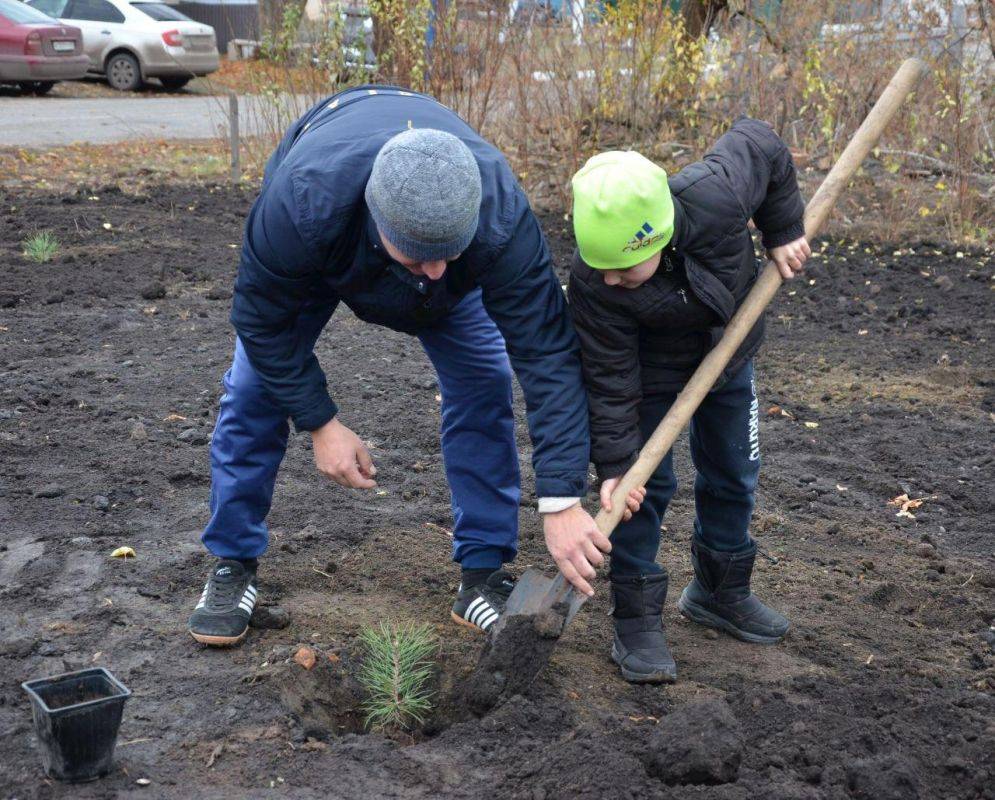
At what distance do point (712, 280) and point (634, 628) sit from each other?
106cm

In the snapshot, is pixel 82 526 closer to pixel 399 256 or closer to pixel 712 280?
pixel 399 256

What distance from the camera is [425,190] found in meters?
2.42

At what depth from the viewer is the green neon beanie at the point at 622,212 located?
2.61 m

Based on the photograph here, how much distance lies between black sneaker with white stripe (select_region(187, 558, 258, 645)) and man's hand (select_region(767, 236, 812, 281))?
1860mm

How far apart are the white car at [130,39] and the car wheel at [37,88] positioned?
115 centimetres

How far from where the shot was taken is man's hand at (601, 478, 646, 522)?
2.96 m

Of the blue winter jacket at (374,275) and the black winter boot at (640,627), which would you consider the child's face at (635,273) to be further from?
the black winter boot at (640,627)

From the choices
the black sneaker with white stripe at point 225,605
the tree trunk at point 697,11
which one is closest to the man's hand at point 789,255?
the black sneaker with white stripe at point 225,605

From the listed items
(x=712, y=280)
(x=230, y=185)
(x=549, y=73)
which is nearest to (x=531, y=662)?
(x=712, y=280)

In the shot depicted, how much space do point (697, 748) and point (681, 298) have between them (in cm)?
113

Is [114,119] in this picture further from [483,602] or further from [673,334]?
[673,334]

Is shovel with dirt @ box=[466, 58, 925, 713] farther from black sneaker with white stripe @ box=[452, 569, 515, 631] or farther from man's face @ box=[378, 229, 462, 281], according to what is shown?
man's face @ box=[378, 229, 462, 281]

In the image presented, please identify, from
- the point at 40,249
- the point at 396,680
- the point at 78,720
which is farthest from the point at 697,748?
the point at 40,249

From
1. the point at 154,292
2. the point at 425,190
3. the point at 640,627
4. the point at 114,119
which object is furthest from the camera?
the point at 114,119
